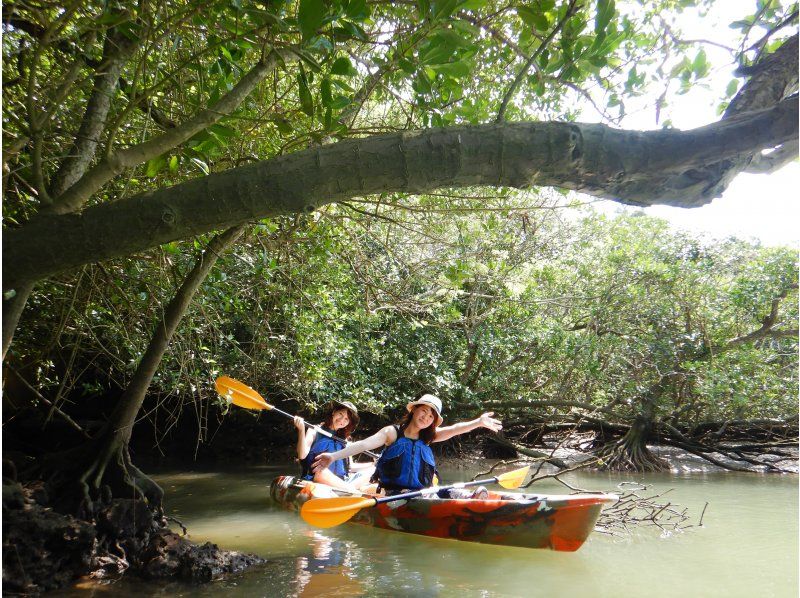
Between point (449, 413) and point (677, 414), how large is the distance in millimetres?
3932

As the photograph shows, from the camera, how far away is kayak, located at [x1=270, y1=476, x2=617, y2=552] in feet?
15.2

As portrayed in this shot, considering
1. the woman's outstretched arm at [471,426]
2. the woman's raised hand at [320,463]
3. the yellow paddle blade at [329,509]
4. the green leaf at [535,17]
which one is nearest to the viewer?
the green leaf at [535,17]

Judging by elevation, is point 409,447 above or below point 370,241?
below

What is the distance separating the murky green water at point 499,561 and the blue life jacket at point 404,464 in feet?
1.54

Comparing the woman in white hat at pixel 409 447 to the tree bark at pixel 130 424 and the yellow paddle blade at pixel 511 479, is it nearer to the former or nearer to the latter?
the yellow paddle blade at pixel 511 479

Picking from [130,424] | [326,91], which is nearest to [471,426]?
[130,424]

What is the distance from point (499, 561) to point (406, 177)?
3663 mm

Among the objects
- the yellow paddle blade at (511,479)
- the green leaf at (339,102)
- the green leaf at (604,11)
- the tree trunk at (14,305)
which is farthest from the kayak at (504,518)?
the tree trunk at (14,305)

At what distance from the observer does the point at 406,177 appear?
220 cm

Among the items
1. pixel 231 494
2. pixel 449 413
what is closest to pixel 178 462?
pixel 231 494

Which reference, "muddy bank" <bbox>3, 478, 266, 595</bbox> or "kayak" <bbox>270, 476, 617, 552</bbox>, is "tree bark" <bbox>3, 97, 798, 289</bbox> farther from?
"kayak" <bbox>270, 476, 617, 552</bbox>

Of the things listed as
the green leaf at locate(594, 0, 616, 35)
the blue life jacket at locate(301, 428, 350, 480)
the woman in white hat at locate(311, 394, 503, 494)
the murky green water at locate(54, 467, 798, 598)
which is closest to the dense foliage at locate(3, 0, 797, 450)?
the green leaf at locate(594, 0, 616, 35)

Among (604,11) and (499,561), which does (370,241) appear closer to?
(499,561)

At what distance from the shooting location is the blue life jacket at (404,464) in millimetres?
5754
